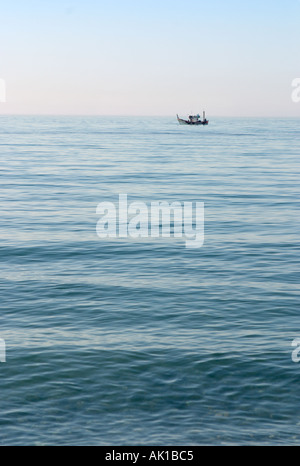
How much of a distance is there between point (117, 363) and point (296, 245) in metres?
14.4

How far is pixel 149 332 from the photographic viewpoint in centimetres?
1791

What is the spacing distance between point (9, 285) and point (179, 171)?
42833 millimetres

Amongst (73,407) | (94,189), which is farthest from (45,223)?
(73,407)

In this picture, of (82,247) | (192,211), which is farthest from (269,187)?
(82,247)

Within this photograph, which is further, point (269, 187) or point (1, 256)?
point (269, 187)

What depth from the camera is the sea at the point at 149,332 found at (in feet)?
42.7

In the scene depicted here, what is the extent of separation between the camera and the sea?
42.7 feet

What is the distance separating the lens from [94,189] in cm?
4819
